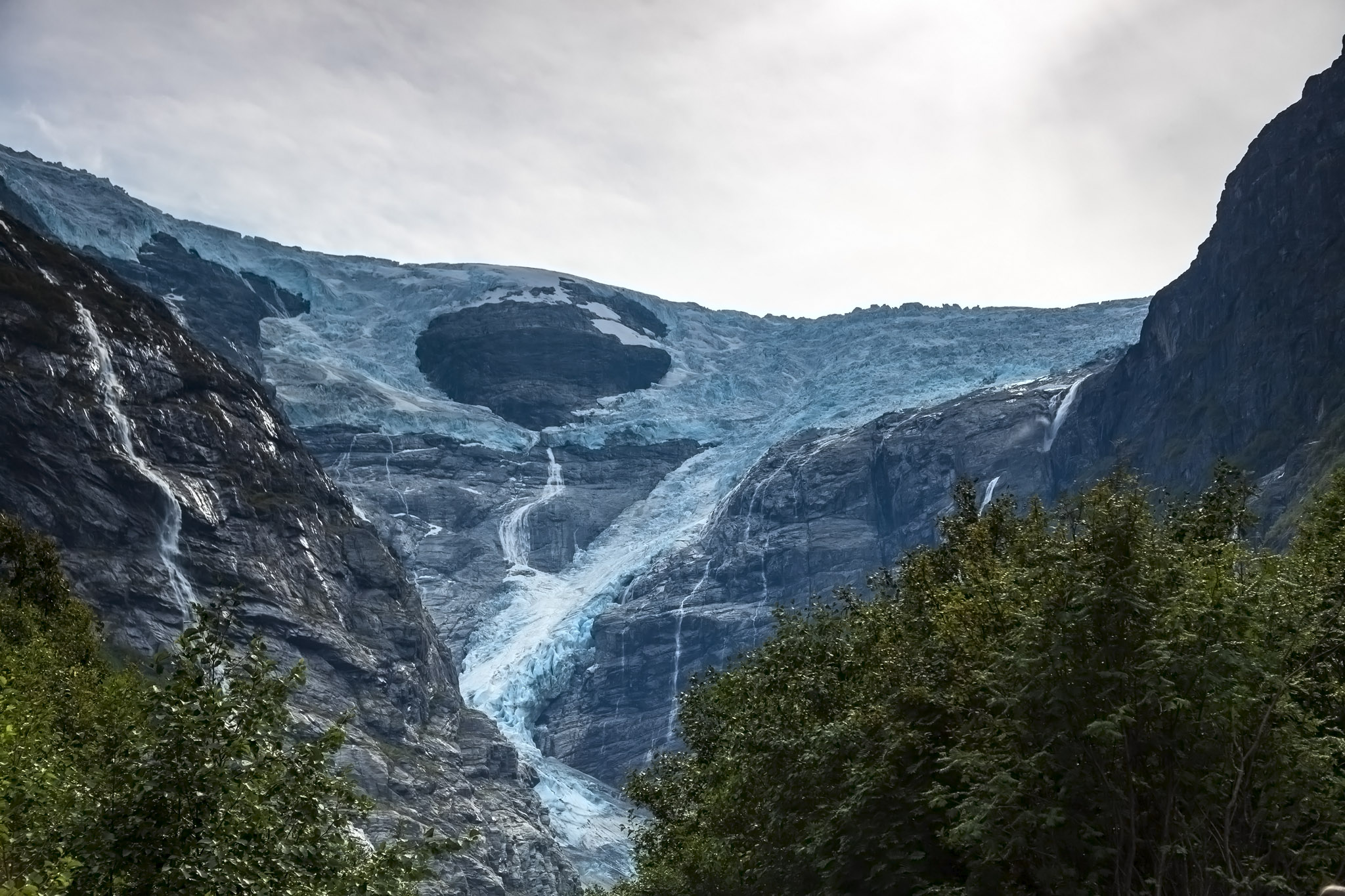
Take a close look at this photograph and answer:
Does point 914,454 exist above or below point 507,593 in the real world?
above

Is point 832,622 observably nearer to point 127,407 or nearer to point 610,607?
point 127,407

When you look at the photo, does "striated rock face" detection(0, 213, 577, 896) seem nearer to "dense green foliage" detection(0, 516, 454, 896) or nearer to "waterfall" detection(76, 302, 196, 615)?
"waterfall" detection(76, 302, 196, 615)

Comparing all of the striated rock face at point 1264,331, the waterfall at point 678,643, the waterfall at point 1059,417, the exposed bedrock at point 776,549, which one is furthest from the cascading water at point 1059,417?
the waterfall at point 678,643

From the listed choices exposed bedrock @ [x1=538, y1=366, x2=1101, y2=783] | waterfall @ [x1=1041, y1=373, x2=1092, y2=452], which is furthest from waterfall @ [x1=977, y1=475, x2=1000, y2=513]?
waterfall @ [x1=1041, y1=373, x2=1092, y2=452]

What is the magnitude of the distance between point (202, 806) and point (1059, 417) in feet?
600

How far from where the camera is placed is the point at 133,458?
108m

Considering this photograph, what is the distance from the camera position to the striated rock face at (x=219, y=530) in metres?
100

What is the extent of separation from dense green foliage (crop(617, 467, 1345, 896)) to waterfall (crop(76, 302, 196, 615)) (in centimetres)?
8553

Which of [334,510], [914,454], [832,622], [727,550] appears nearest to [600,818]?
[334,510]

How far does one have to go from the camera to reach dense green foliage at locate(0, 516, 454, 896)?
1550 centimetres

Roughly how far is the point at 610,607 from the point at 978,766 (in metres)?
161

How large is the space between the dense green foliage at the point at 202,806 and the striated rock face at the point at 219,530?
78185mm

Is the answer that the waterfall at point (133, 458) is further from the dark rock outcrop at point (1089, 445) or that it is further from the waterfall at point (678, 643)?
the waterfall at point (678, 643)

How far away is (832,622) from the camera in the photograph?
3697 centimetres
